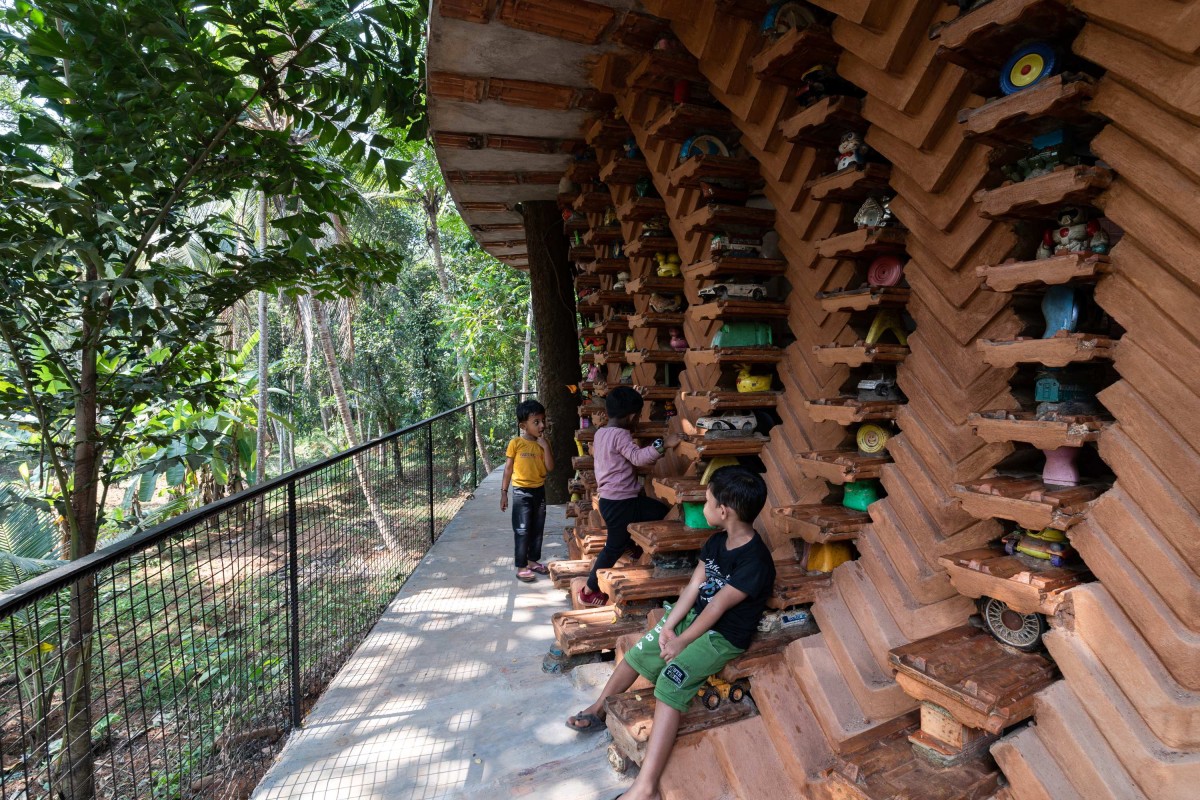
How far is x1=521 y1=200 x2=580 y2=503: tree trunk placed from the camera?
18.9ft

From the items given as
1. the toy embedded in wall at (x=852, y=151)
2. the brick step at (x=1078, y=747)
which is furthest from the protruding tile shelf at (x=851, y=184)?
the brick step at (x=1078, y=747)

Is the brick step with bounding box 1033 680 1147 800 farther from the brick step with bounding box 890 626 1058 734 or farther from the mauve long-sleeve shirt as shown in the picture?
A: the mauve long-sleeve shirt

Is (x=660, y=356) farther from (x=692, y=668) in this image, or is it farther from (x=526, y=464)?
(x=692, y=668)

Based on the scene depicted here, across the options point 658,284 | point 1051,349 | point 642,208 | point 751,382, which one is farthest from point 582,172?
point 1051,349

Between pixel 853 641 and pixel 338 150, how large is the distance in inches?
123

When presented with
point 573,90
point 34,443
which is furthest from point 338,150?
point 34,443

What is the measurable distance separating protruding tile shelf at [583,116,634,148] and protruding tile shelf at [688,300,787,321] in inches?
58.6

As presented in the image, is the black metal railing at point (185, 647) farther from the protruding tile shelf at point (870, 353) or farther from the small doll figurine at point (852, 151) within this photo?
the small doll figurine at point (852, 151)

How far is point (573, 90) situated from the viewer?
11.2ft

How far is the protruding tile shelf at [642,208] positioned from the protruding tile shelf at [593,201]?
0.72 m

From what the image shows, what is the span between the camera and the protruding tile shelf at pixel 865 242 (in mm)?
2018

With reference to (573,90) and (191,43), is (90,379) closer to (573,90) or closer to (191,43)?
(191,43)

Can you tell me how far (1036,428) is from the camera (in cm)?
149

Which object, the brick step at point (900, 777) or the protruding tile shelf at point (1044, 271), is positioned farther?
the brick step at point (900, 777)
